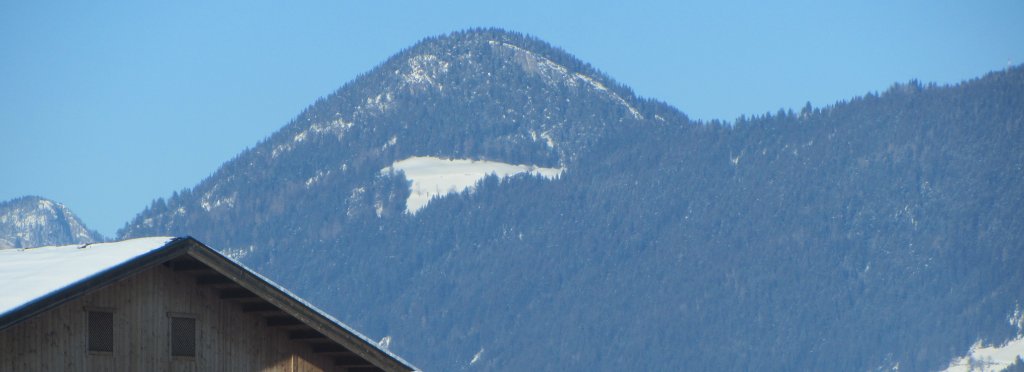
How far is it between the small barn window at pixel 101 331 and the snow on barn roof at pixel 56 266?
2.48ft

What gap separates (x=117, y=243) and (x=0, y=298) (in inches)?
121

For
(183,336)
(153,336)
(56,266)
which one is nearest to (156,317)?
(153,336)

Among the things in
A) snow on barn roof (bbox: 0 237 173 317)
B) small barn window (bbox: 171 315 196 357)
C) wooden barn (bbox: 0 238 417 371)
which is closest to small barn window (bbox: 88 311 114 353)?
wooden barn (bbox: 0 238 417 371)

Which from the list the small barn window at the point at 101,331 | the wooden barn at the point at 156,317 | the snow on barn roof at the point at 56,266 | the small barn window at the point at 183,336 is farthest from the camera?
the small barn window at the point at 183,336

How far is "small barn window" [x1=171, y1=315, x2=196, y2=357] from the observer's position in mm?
35062

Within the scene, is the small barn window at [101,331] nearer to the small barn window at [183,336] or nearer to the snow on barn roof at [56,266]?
the snow on barn roof at [56,266]

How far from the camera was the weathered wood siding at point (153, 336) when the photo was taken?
109 ft

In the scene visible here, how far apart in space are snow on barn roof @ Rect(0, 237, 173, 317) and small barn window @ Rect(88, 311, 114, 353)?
29.8 inches

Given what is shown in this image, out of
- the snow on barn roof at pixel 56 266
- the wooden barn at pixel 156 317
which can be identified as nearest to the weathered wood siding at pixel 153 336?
the wooden barn at pixel 156 317

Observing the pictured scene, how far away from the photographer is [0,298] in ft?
107

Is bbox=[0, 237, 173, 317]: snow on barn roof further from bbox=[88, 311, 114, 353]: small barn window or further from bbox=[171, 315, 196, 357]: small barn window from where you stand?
bbox=[171, 315, 196, 357]: small barn window

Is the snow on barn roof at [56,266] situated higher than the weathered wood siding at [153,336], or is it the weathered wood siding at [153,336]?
the snow on barn roof at [56,266]

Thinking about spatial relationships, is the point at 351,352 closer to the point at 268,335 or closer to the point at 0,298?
the point at 268,335

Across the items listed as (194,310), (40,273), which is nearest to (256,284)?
(194,310)
